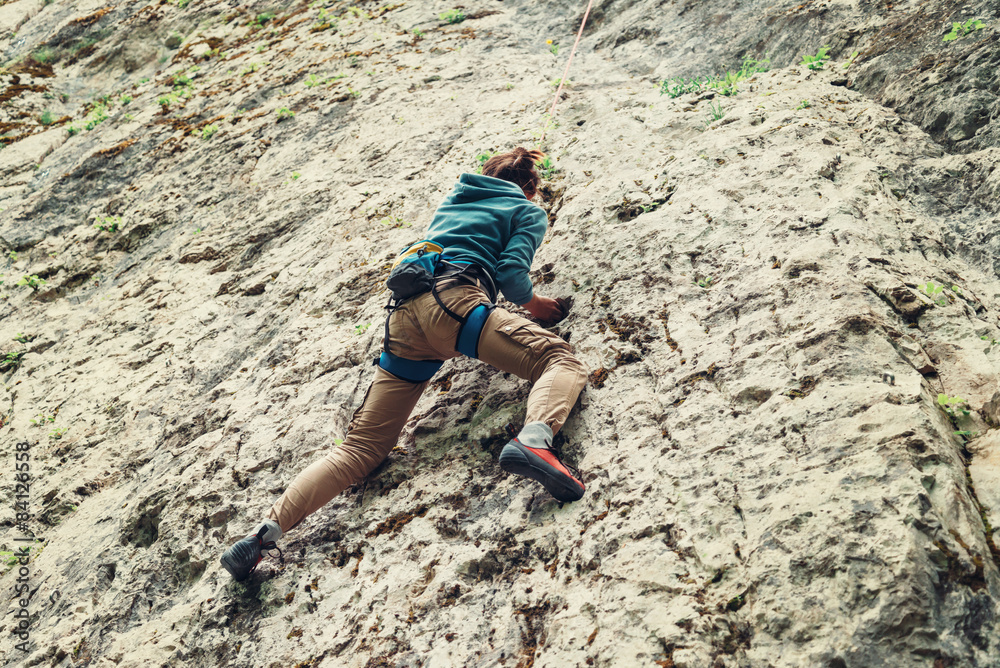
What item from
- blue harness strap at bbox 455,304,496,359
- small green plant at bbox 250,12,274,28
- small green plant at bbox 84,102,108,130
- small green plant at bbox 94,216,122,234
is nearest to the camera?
blue harness strap at bbox 455,304,496,359

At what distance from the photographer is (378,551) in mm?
3988

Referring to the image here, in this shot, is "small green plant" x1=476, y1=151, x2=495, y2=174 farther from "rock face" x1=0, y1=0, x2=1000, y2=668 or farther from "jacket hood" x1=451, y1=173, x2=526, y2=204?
"jacket hood" x1=451, y1=173, x2=526, y2=204

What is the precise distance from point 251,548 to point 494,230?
9.09ft

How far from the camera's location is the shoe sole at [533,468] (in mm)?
3355

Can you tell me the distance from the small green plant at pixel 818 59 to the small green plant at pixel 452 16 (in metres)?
6.44

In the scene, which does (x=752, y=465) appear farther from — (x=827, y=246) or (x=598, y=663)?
(x=827, y=246)

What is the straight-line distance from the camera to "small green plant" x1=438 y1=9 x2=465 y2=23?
10656mm

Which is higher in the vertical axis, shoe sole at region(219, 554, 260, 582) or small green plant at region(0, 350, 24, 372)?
small green plant at region(0, 350, 24, 372)

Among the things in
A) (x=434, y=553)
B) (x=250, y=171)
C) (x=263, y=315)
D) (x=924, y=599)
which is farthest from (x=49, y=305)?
(x=924, y=599)

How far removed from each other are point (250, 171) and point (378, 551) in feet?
22.1

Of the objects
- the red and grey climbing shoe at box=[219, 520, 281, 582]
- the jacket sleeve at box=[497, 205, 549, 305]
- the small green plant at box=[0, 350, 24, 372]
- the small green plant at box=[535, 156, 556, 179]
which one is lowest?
the red and grey climbing shoe at box=[219, 520, 281, 582]

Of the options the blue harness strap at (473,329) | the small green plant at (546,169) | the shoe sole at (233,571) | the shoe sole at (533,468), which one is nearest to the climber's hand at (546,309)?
the blue harness strap at (473,329)

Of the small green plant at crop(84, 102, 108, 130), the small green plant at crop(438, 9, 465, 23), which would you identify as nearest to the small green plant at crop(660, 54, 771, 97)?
the small green plant at crop(438, 9, 465, 23)

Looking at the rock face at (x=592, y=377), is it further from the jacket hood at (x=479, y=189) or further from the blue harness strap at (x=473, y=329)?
the jacket hood at (x=479, y=189)
